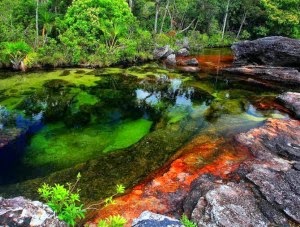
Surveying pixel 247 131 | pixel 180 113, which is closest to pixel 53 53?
pixel 180 113

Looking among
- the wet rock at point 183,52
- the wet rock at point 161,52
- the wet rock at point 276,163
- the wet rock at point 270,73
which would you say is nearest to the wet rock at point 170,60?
the wet rock at point 161,52

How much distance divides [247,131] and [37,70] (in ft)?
56.9

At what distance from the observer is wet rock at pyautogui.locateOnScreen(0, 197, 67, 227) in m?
5.16

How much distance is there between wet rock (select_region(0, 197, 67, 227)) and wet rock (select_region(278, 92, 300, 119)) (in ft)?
49.3

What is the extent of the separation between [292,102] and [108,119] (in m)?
10.4

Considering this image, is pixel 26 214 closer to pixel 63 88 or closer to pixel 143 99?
pixel 143 99

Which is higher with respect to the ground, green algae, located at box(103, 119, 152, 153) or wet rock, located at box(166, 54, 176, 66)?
green algae, located at box(103, 119, 152, 153)

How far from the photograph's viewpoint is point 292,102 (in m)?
18.7

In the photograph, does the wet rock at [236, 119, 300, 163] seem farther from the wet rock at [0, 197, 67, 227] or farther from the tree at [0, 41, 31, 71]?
the tree at [0, 41, 31, 71]

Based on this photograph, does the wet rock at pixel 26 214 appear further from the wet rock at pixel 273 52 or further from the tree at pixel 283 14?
the tree at pixel 283 14

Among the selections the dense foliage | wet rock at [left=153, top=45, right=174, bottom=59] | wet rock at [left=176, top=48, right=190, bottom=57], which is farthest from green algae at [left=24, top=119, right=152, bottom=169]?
wet rock at [left=176, top=48, right=190, bottom=57]

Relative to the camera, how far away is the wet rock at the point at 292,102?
699 inches

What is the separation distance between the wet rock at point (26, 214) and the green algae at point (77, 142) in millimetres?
6147

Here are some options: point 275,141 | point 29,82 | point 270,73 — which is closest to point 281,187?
point 275,141
